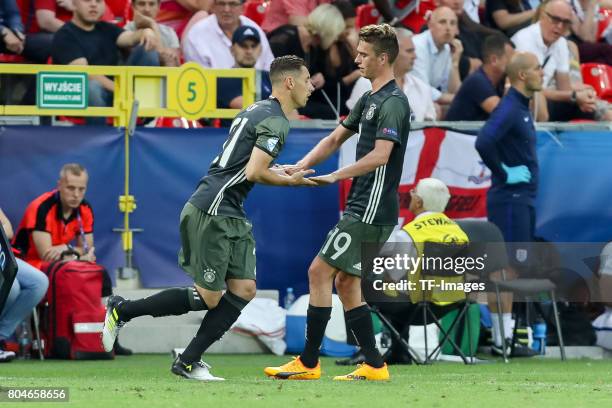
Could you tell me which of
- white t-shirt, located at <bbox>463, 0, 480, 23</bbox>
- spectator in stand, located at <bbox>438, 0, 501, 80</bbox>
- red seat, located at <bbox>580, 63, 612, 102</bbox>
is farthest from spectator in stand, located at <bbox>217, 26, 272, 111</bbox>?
red seat, located at <bbox>580, 63, 612, 102</bbox>

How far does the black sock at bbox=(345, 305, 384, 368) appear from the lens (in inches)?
376

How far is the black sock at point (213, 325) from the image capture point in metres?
9.33

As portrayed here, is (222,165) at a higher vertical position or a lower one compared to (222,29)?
lower

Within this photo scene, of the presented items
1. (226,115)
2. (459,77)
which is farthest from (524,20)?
(226,115)

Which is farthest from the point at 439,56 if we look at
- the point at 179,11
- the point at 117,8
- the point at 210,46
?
the point at 117,8

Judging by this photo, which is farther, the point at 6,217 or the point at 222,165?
the point at 6,217

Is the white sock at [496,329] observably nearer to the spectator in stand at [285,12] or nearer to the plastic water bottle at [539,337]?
the plastic water bottle at [539,337]

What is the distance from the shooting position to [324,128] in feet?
45.5

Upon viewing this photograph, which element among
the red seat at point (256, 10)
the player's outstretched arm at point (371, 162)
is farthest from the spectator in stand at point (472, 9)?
the player's outstretched arm at point (371, 162)

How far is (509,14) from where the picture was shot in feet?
58.4

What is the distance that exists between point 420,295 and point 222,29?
4.09 metres

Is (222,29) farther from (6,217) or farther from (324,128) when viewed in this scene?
(6,217)

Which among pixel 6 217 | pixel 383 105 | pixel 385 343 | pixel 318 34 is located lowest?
pixel 385 343

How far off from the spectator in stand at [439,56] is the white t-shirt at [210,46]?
1.82m
